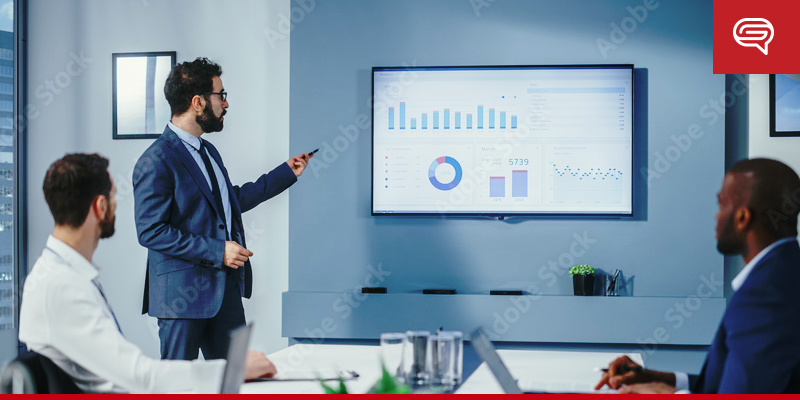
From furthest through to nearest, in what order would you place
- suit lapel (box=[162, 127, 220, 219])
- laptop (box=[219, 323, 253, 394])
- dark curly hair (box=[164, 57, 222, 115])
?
1. dark curly hair (box=[164, 57, 222, 115])
2. suit lapel (box=[162, 127, 220, 219])
3. laptop (box=[219, 323, 253, 394])

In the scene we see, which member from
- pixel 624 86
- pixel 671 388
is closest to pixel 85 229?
pixel 671 388

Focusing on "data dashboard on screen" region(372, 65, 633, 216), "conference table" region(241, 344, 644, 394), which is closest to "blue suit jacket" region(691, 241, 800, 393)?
"conference table" region(241, 344, 644, 394)

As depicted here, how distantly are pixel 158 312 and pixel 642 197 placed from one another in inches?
94.4

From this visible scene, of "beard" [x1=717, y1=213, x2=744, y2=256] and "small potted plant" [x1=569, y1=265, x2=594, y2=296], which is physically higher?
"beard" [x1=717, y1=213, x2=744, y2=256]

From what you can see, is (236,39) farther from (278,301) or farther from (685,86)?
(685,86)

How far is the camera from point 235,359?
3.69ft

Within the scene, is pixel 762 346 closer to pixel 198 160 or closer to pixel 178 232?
pixel 178 232

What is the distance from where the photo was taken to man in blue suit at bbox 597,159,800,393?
1.35 metres

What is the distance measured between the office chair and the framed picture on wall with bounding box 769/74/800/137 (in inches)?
137

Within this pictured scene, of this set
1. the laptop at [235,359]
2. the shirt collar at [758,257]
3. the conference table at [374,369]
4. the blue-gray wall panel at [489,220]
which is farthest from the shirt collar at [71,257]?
the blue-gray wall panel at [489,220]

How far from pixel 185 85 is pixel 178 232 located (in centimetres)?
65

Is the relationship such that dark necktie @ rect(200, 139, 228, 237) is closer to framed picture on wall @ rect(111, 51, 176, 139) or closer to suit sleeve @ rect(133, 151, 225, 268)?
suit sleeve @ rect(133, 151, 225, 268)

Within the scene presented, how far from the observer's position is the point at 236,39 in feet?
13.2

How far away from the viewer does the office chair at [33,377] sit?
1.32m
